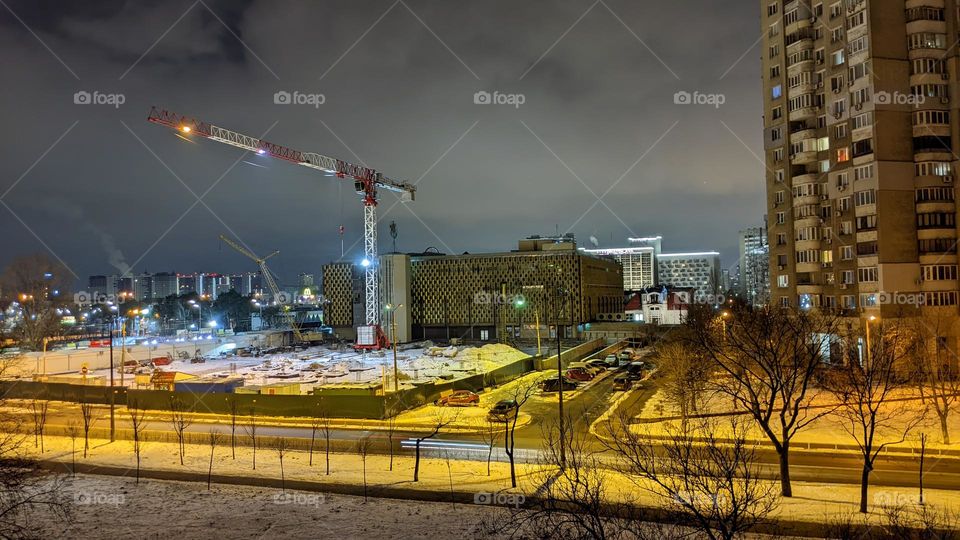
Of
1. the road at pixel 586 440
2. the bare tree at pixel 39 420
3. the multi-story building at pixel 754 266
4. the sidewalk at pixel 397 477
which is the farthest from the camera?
the multi-story building at pixel 754 266

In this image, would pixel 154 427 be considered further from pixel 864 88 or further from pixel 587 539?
→ pixel 864 88

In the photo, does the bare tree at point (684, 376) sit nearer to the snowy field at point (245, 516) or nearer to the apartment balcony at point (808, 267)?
the snowy field at point (245, 516)

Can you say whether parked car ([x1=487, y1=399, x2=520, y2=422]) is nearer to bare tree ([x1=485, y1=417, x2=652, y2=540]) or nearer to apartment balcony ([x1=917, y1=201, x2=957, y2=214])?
bare tree ([x1=485, y1=417, x2=652, y2=540])

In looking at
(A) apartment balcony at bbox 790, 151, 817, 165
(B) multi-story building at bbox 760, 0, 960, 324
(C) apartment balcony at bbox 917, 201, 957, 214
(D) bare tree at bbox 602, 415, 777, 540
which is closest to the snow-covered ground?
(D) bare tree at bbox 602, 415, 777, 540

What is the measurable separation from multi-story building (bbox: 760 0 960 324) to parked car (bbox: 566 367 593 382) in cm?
1870

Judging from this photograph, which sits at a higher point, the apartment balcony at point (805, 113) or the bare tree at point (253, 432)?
the apartment balcony at point (805, 113)

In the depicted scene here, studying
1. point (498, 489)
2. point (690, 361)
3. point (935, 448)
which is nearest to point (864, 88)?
point (690, 361)

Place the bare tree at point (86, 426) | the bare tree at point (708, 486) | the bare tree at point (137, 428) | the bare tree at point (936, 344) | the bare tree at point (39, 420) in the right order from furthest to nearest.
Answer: the bare tree at point (936, 344)
the bare tree at point (39, 420)
the bare tree at point (86, 426)
the bare tree at point (137, 428)
the bare tree at point (708, 486)

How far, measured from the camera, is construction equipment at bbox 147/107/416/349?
61750mm

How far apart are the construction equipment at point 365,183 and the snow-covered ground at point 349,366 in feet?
17.9

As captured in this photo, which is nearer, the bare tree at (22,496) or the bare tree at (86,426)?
the bare tree at (22,496)

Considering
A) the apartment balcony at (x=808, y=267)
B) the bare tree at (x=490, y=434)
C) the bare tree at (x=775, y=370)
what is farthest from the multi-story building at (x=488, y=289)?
the bare tree at (x=490, y=434)

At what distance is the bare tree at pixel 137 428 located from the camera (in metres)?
23.3

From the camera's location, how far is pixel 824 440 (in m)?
23.6
